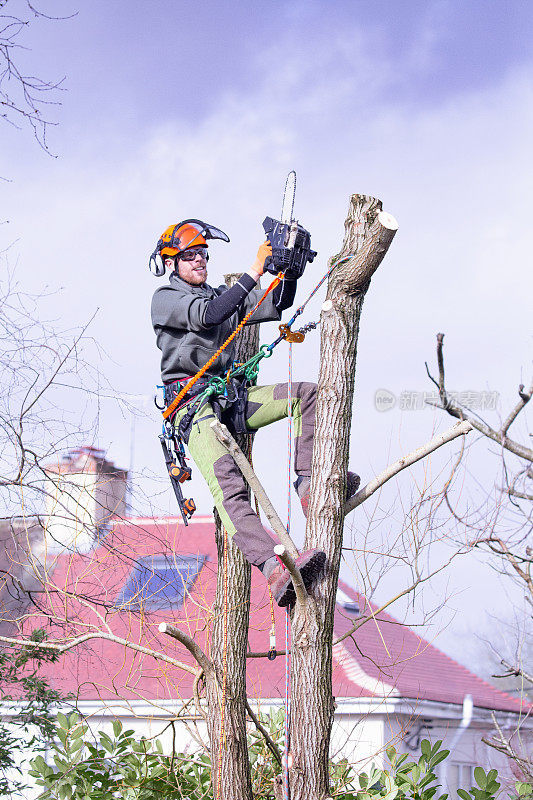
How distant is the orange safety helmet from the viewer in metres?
4.31

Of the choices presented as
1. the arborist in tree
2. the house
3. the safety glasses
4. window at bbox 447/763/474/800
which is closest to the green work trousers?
the arborist in tree

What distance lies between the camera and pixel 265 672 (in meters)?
9.32

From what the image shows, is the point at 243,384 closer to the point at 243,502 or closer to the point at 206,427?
the point at 206,427

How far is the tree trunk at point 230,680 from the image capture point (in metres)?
4.46

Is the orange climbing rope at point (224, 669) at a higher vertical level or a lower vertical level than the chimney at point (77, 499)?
lower

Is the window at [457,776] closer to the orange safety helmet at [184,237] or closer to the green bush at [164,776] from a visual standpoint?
the green bush at [164,776]

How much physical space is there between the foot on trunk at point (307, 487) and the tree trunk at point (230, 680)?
0.88 metres

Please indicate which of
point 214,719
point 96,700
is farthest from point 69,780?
point 96,700

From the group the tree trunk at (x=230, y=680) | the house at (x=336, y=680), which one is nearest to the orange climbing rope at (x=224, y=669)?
the tree trunk at (x=230, y=680)

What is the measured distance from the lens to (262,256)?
378 cm

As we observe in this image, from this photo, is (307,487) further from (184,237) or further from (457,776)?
(457,776)

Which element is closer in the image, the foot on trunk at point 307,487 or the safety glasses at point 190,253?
the foot on trunk at point 307,487

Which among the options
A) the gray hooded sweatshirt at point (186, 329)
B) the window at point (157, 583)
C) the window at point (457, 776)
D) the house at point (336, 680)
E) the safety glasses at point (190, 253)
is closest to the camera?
the gray hooded sweatshirt at point (186, 329)

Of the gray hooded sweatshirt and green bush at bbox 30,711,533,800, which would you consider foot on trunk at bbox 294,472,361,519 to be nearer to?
the gray hooded sweatshirt
